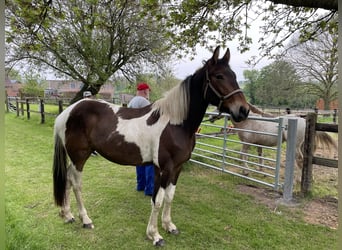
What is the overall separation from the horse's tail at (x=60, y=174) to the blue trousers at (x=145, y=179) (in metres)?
1.05

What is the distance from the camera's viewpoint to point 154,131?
91.4 inches

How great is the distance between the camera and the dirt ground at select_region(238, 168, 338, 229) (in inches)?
107

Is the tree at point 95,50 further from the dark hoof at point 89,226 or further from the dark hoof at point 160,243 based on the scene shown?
the dark hoof at point 160,243

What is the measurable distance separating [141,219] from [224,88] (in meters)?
1.67

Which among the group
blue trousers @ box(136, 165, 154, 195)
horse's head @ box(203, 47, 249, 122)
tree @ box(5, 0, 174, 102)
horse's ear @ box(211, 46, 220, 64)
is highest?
tree @ box(5, 0, 174, 102)

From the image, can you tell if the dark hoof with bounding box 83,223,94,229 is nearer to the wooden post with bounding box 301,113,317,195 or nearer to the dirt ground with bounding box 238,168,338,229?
the dirt ground with bounding box 238,168,338,229

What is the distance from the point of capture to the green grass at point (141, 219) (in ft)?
7.43

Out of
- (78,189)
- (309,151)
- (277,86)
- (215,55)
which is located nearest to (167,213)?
(78,189)

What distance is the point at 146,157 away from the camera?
237 centimetres

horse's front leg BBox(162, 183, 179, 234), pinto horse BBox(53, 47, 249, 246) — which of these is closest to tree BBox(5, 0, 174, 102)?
pinto horse BBox(53, 47, 249, 246)

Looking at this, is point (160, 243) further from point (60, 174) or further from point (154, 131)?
point (60, 174)

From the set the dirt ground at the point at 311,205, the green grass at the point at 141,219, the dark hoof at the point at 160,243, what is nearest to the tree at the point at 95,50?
the green grass at the point at 141,219

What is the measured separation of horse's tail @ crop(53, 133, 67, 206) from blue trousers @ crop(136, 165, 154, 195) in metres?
1.05

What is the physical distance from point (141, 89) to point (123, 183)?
154 centimetres
